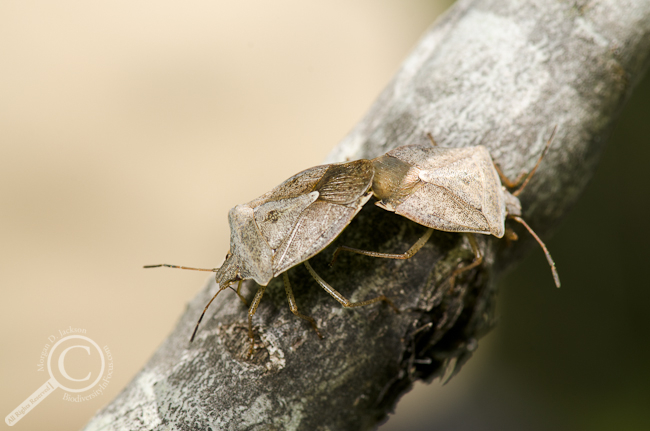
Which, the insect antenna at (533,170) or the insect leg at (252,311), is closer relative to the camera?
the insect leg at (252,311)

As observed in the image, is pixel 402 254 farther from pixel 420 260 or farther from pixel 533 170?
pixel 533 170

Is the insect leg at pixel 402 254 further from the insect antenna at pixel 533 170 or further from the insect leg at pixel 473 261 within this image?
the insect antenna at pixel 533 170

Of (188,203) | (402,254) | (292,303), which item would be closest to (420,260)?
(402,254)

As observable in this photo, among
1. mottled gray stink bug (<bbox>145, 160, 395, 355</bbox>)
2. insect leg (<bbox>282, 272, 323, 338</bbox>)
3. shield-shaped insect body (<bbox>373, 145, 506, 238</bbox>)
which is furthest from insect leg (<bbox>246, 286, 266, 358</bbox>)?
shield-shaped insect body (<bbox>373, 145, 506, 238</bbox>)

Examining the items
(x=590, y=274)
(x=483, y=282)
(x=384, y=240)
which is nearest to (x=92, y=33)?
(x=384, y=240)

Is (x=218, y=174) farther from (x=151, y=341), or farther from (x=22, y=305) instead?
(x=22, y=305)

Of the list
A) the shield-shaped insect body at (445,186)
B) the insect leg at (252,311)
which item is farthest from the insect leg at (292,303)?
the shield-shaped insect body at (445,186)

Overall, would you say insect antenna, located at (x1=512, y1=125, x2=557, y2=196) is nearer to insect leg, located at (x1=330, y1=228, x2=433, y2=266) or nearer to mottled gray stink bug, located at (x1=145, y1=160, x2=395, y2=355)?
insect leg, located at (x1=330, y1=228, x2=433, y2=266)
